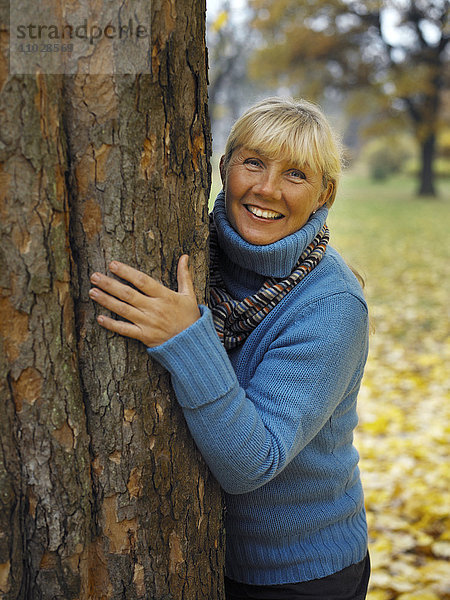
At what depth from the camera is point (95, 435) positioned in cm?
148

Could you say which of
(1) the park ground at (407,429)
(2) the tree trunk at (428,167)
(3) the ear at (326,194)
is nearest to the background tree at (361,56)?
(2) the tree trunk at (428,167)

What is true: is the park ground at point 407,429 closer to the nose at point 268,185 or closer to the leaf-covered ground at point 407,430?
the leaf-covered ground at point 407,430

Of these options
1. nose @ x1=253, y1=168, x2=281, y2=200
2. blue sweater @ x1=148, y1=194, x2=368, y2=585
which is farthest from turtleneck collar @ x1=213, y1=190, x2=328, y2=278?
nose @ x1=253, y1=168, x2=281, y2=200

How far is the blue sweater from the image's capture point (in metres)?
1.51

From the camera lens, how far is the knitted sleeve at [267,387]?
1495 mm

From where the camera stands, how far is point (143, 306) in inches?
57.6

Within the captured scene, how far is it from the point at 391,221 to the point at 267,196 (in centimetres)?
1705

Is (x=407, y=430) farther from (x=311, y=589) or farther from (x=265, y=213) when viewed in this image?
(x=265, y=213)

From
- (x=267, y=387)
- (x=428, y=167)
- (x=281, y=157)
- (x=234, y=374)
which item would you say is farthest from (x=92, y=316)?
(x=428, y=167)

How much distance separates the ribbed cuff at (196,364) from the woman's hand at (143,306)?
0.03 m

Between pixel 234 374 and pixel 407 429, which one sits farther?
pixel 407 429

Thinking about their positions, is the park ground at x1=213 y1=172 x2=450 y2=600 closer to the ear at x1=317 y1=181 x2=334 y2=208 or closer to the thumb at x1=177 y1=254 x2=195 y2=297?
the ear at x1=317 y1=181 x2=334 y2=208

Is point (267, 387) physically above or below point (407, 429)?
above

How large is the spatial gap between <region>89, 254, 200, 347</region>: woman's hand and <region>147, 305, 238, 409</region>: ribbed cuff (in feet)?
0.09
